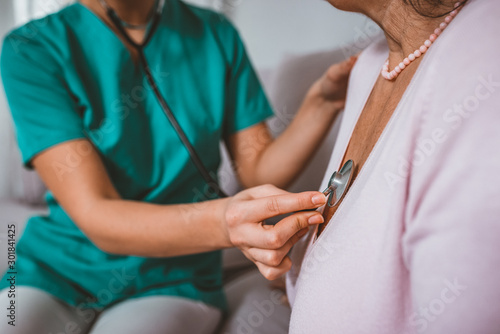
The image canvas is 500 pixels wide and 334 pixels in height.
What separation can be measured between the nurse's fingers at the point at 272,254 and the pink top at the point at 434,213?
0.09m

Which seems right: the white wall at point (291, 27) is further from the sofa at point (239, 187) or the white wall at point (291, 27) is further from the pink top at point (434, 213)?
the pink top at point (434, 213)

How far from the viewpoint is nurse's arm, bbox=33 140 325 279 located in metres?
0.56

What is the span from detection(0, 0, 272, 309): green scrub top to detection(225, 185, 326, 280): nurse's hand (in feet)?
1.19

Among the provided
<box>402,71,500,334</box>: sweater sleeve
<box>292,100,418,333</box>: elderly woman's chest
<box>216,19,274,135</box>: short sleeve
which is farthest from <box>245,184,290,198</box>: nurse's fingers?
<box>216,19,274,135</box>: short sleeve

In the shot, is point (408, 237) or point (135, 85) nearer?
point (408, 237)

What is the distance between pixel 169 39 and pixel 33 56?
0.95 feet

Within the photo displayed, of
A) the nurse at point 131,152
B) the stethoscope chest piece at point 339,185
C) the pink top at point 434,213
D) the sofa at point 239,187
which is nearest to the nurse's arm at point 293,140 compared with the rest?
the nurse at point 131,152

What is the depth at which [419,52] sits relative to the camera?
533 millimetres

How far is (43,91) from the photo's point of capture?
2.83 ft

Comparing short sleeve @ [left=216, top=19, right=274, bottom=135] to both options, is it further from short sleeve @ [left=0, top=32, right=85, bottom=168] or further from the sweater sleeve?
the sweater sleeve

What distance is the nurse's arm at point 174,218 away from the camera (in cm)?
56

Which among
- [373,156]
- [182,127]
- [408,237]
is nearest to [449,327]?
[408,237]

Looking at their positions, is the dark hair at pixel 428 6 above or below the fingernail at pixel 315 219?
above

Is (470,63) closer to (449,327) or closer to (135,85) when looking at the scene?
(449,327)
